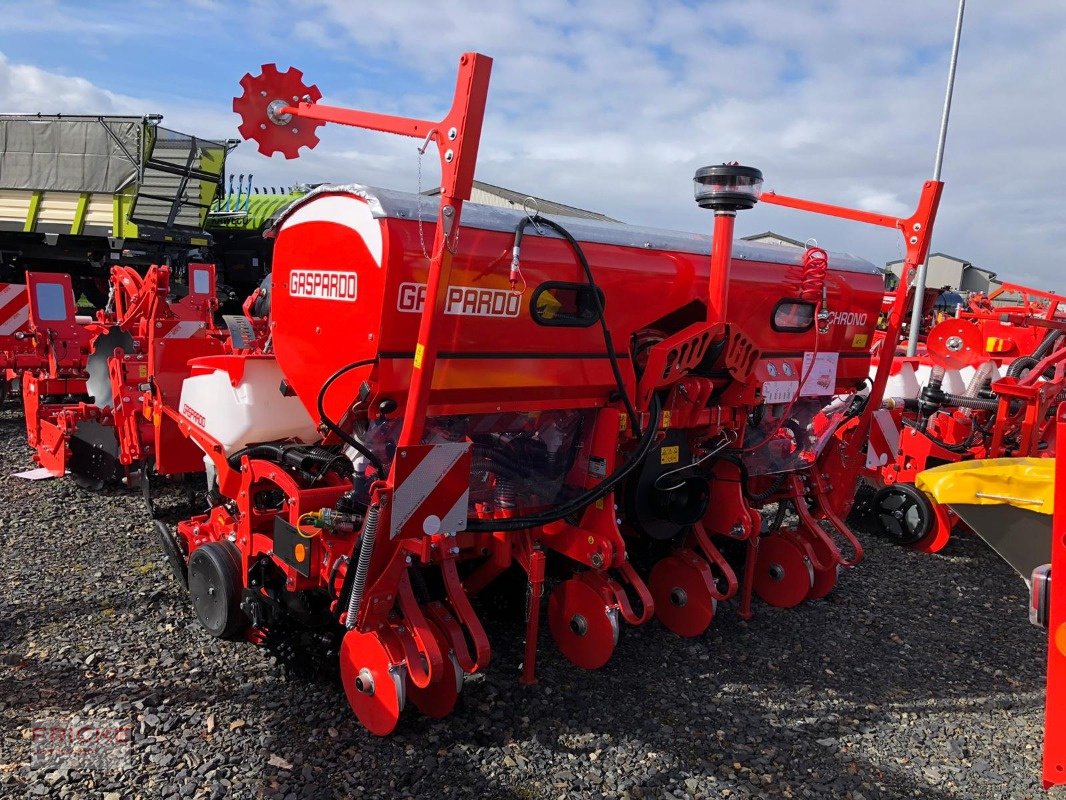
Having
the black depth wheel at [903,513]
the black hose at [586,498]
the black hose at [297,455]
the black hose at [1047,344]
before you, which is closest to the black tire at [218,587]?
the black hose at [297,455]

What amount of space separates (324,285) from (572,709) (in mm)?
1769

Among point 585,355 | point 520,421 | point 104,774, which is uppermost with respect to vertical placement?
point 585,355

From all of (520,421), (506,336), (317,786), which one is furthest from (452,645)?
(506,336)

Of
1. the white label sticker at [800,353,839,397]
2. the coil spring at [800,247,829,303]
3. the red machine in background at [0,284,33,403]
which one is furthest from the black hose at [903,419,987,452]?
the red machine in background at [0,284,33,403]

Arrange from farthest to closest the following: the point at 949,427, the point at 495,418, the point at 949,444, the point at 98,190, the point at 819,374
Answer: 1. the point at 98,190
2. the point at 949,427
3. the point at 949,444
4. the point at 819,374
5. the point at 495,418

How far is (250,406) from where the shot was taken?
10.1ft

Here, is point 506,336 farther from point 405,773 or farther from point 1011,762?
point 1011,762

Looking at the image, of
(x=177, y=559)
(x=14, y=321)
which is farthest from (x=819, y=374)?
(x=14, y=321)

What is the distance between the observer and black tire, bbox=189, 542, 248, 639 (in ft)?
9.91

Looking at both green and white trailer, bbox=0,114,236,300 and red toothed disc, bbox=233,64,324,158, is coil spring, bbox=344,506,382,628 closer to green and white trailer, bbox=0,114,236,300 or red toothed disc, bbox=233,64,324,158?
red toothed disc, bbox=233,64,324,158

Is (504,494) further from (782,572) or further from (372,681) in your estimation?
(782,572)

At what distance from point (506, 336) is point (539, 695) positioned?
1385 mm

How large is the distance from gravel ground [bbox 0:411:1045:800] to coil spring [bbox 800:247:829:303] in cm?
156

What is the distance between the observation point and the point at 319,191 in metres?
2.63
